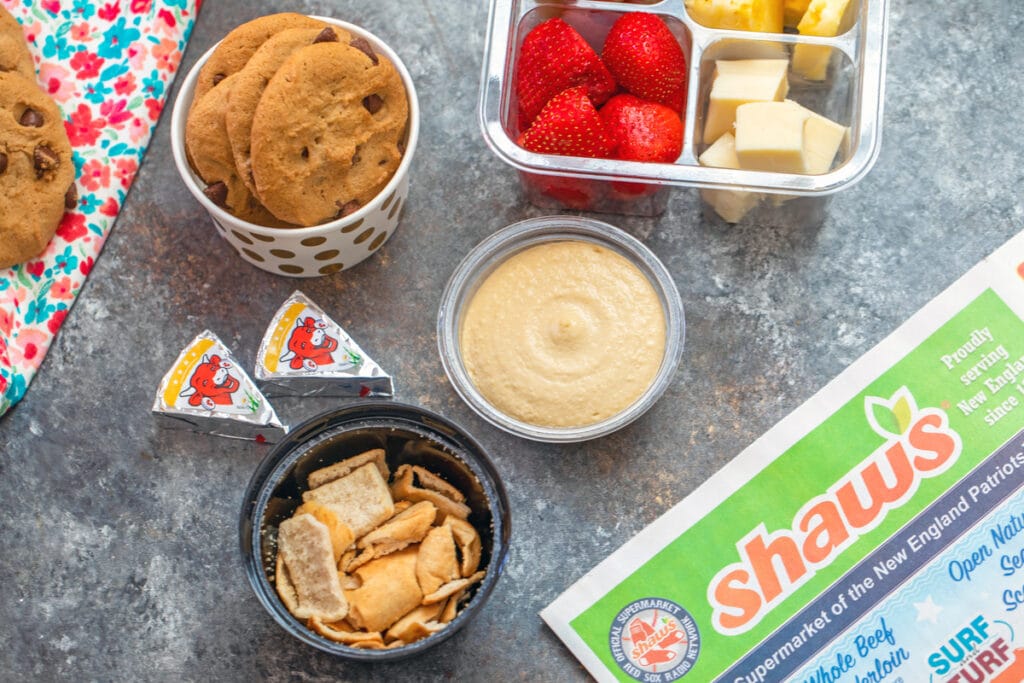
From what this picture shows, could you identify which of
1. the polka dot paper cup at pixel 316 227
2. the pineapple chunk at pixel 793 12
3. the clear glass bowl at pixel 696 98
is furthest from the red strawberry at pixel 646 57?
the polka dot paper cup at pixel 316 227

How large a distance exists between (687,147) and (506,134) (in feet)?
0.67

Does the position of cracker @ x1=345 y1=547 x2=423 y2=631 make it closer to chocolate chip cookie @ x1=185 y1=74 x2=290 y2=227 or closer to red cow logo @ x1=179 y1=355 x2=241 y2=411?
red cow logo @ x1=179 y1=355 x2=241 y2=411

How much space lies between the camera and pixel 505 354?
3.92 ft

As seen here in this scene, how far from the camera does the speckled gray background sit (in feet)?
3.94

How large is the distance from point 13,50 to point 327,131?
1.41 feet

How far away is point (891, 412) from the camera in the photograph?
122 centimetres

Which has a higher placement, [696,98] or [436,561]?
[696,98]

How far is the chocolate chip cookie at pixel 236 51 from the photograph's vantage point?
1.12m

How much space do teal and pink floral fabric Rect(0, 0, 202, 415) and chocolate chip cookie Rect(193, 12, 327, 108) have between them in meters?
0.20

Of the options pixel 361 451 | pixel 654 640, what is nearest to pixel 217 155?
pixel 361 451

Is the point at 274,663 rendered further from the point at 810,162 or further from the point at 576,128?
the point at 810,162

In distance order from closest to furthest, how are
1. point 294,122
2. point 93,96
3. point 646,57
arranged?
point 294,122, point 646,57, point 93,96

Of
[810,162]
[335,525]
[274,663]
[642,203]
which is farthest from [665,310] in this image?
[274,663]

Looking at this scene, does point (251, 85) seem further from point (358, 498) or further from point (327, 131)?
point (358, 498)
